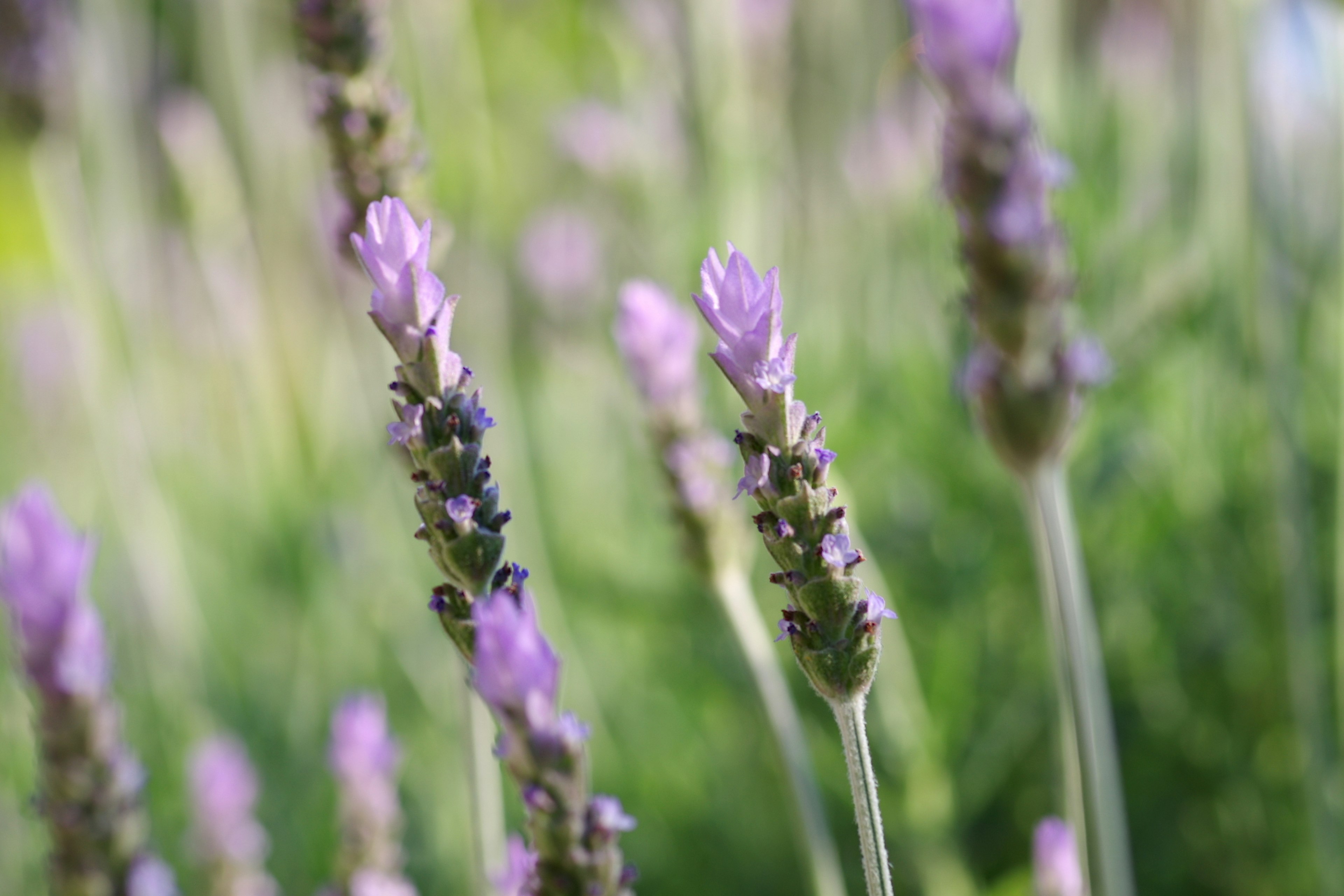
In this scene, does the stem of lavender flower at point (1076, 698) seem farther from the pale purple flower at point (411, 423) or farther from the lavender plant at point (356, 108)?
the lavender plant at point (356, 108)

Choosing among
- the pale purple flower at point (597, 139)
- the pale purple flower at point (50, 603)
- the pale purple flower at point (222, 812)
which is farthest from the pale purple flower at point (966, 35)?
the pale purple flower at point (597, 139)

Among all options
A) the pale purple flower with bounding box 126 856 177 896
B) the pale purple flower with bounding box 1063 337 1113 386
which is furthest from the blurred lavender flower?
the pale purple flower with bounding box 1063 337 1113 386

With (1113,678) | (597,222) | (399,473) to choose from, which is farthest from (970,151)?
(597,222)

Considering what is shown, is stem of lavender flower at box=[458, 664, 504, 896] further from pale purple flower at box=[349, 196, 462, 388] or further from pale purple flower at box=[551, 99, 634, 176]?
pale purple flower at box=[551, 99, 634, 176]

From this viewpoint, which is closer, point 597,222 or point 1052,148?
point 1052,148

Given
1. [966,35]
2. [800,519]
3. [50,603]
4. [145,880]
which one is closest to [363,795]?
[145,880]

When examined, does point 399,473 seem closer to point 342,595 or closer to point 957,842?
point 342,595
